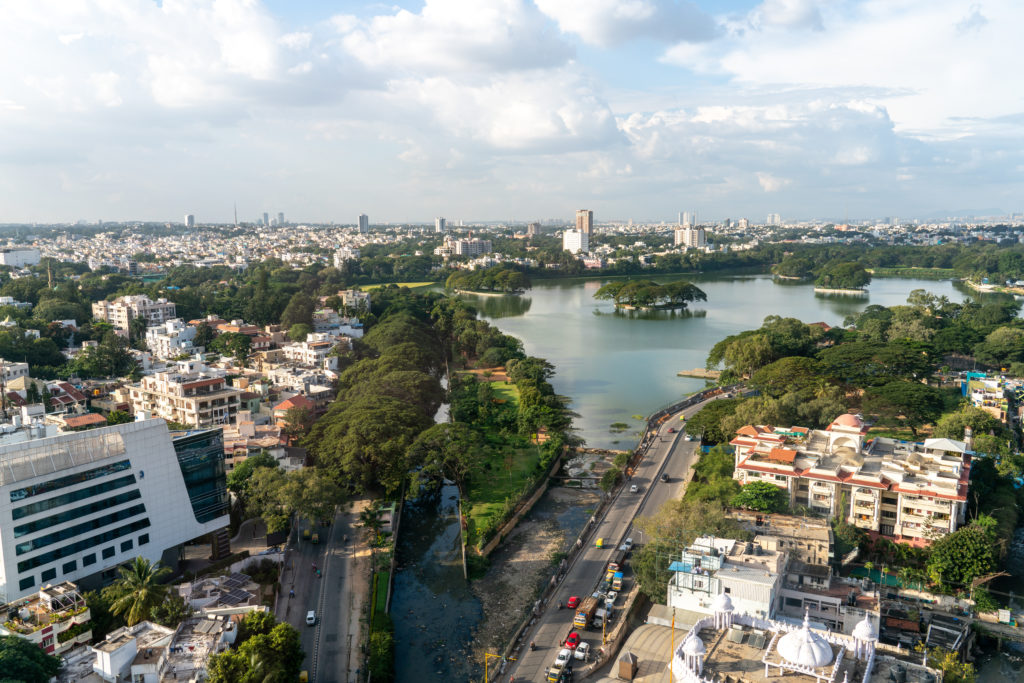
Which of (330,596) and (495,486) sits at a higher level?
(495,486)

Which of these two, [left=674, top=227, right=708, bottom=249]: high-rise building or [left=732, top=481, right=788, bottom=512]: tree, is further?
[left=674, top=227, right=708, bottom=249]: high-rise building

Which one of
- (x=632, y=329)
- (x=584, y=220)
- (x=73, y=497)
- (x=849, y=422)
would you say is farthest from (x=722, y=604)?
(x=584, y=220)

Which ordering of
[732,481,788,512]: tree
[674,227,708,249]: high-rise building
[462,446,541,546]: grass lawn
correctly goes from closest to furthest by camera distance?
[732,481,788,512]: tree → [462,446,541,546]: grass lawn → [674,227,708,249]: high-rise building

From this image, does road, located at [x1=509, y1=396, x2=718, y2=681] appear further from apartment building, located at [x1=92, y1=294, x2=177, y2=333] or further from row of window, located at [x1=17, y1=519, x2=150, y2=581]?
apartment building, located at [x1=92, y1=294, x2=177, y2=333]

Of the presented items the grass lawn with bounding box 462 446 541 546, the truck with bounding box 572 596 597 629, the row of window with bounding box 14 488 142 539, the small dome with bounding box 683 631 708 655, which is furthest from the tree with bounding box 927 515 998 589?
the row of window with bounding box 14 488 142 539

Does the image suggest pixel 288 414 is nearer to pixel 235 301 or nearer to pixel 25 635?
pixel 25 635

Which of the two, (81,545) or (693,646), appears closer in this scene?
(693,646)

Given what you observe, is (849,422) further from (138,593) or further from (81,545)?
(81,545)

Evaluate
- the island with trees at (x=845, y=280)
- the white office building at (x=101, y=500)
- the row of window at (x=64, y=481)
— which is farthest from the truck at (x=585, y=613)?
the island with trees at (x=845, y=280)
